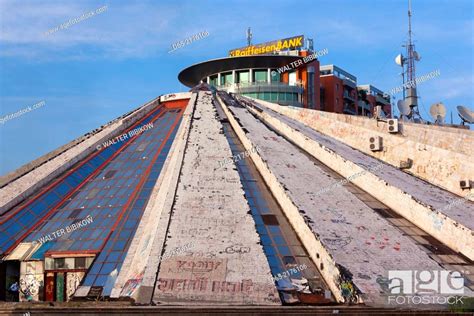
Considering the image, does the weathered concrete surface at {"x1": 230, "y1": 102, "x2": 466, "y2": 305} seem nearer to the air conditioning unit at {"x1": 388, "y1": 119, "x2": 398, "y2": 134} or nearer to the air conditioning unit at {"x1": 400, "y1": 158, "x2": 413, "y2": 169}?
the air conditioning unit at {"x1": 400, "y1": 158, "x2": 413, "y2": 169}

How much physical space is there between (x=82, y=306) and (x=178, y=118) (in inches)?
720

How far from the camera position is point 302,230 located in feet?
62.2

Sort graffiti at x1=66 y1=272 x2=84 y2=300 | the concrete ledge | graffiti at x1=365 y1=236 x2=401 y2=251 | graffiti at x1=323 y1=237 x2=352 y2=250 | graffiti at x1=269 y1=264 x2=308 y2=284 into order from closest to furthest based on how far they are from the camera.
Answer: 1. graffiti at x1=269 y1=264 x2=308 y2=284
2. the concrete ledge
3. graffiti at x1=323 y1=237 x2=352 y2=250
4. graffiti at x1=365 y1=236 x2=401 y2=251
5. graffiti at x1=66 y1=272 x2=84 y2=300

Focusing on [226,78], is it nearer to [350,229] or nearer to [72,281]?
[350,229]

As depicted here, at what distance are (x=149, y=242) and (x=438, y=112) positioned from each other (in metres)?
27.1

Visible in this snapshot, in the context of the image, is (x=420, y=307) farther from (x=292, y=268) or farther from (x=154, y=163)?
(x=154, y=163)

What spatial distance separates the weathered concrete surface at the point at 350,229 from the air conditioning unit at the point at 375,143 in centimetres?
520

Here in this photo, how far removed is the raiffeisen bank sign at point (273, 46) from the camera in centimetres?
5665

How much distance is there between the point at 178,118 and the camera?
1243 inches

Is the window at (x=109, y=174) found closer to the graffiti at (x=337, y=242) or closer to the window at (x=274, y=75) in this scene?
the graffiti at (x=337, y=242)

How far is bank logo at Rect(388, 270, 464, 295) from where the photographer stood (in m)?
16.2

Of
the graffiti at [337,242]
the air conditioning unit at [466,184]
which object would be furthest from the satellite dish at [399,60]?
the graffiti at [337,242]

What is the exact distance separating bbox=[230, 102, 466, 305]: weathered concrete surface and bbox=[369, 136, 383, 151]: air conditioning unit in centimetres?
520

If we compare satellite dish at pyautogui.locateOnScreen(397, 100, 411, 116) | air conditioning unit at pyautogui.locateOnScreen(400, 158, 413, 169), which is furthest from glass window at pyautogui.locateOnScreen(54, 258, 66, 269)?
satellite dish at pyautogui.locateOnScreen(397, 100, 411, 116)
